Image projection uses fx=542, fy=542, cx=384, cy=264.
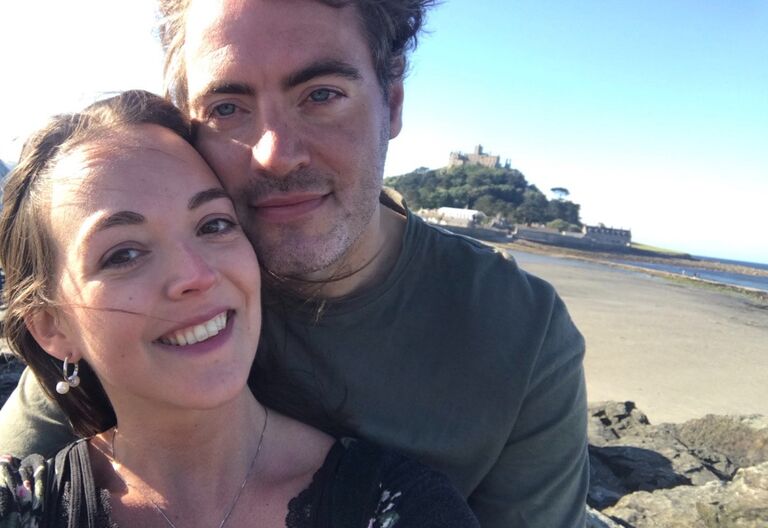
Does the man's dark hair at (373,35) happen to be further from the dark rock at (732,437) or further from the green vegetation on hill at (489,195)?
the green vegetation on hill at (489,195)

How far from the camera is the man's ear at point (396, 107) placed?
2289 mm

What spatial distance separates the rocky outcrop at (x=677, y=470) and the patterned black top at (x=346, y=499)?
220 cm

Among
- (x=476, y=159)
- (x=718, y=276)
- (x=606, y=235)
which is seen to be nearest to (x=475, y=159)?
(x=476, y=159)

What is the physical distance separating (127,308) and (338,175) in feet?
2.69

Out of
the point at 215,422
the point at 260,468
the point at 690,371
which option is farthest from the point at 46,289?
the point at 690,371

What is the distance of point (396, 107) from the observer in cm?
234

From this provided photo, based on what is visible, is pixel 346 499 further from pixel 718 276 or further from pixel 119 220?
pixel 718 276

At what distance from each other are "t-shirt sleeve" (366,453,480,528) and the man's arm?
1.27m

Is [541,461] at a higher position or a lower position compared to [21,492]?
higher

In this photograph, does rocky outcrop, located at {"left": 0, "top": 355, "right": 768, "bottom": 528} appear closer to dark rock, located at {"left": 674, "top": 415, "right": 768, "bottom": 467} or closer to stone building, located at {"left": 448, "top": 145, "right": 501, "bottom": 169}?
dark rock, located at {"left": 674, "top": 415, "right": 768, "bottom": 467}

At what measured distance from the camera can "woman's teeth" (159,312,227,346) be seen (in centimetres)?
150

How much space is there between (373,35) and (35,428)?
1957 mm

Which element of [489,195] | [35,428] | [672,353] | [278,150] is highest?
[489,195]

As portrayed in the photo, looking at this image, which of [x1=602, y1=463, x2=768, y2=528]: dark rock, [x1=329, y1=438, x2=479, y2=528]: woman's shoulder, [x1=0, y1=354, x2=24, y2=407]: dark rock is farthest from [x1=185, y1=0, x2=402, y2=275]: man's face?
[x1=0, y1=354, x2=24, y2=407]: dark rock
